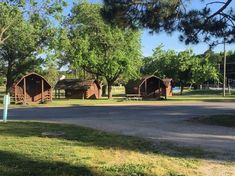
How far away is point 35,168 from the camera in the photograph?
8.59m

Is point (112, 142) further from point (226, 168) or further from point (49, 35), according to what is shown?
point (49, 35)

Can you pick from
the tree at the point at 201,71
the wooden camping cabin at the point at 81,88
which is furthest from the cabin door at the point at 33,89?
the tree at the point at 201,71

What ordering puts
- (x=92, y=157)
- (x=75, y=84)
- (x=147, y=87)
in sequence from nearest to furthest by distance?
(x=92, y=157) → (x=75, y=84) → (x=147, y=87)

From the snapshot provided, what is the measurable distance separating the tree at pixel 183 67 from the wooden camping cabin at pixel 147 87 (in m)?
19.2

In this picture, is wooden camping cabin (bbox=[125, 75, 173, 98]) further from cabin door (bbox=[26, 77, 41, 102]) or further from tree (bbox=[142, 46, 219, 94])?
tree (bbox=[142, 46, 219, 94])

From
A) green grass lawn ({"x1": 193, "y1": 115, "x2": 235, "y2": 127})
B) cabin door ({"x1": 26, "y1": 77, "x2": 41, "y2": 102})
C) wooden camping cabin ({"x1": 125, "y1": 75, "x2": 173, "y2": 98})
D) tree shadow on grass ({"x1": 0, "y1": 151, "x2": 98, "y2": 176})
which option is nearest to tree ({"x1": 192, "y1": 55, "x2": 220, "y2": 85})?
wooden camping cabin ({"x1": 125, "y1": 75, "x2": 173, "y2": 98})

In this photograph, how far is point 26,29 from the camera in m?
47.8

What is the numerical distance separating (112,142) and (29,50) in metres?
42.6

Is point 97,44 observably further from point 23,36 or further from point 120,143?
point 120,143

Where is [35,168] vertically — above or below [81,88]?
below

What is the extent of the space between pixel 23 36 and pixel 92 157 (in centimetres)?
4143

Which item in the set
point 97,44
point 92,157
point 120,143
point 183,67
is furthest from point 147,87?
point 92,157

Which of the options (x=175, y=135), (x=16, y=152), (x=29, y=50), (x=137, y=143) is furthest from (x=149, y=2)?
→ (x=29, y=50)

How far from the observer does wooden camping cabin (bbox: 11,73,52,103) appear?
5169cm
